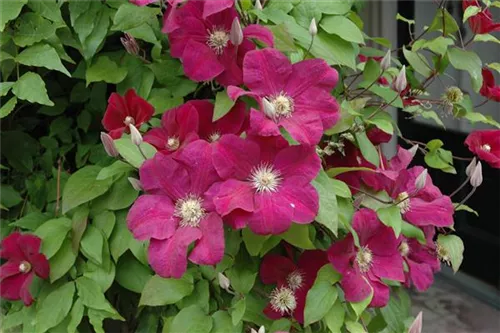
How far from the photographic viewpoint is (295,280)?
2.42 feet

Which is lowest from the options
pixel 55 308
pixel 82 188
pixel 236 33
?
pixel 55 308

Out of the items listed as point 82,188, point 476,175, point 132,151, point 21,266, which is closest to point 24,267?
point 21,266

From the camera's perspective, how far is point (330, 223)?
62 centimetres

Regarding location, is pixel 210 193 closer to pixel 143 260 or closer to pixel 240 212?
pixel 240 212

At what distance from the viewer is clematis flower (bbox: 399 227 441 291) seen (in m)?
0.79

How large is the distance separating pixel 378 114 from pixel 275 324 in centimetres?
31

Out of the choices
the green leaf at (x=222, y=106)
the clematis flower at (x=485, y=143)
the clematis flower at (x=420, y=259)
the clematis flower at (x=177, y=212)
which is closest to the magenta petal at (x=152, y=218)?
the clematis flower at (x=177, y=212)

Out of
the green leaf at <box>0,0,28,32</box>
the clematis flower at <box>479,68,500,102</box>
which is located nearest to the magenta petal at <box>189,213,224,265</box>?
the green leaf at <box>0,0,28,32</box>

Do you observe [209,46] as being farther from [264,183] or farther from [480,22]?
[480,22]

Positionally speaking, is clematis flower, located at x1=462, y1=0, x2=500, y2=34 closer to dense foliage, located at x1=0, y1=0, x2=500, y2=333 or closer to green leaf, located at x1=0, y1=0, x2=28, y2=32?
dense foliage, located at x1=0, y1=0, x2=500, y2=333

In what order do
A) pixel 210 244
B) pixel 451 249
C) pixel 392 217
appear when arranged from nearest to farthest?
pixel 210 244, pixel 392 217, pixel 451 249

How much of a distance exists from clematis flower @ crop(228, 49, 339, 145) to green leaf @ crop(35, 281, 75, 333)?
338 mm

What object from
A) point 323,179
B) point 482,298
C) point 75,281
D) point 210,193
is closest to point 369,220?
point 323,179

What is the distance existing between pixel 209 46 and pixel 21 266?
359 millimetres
